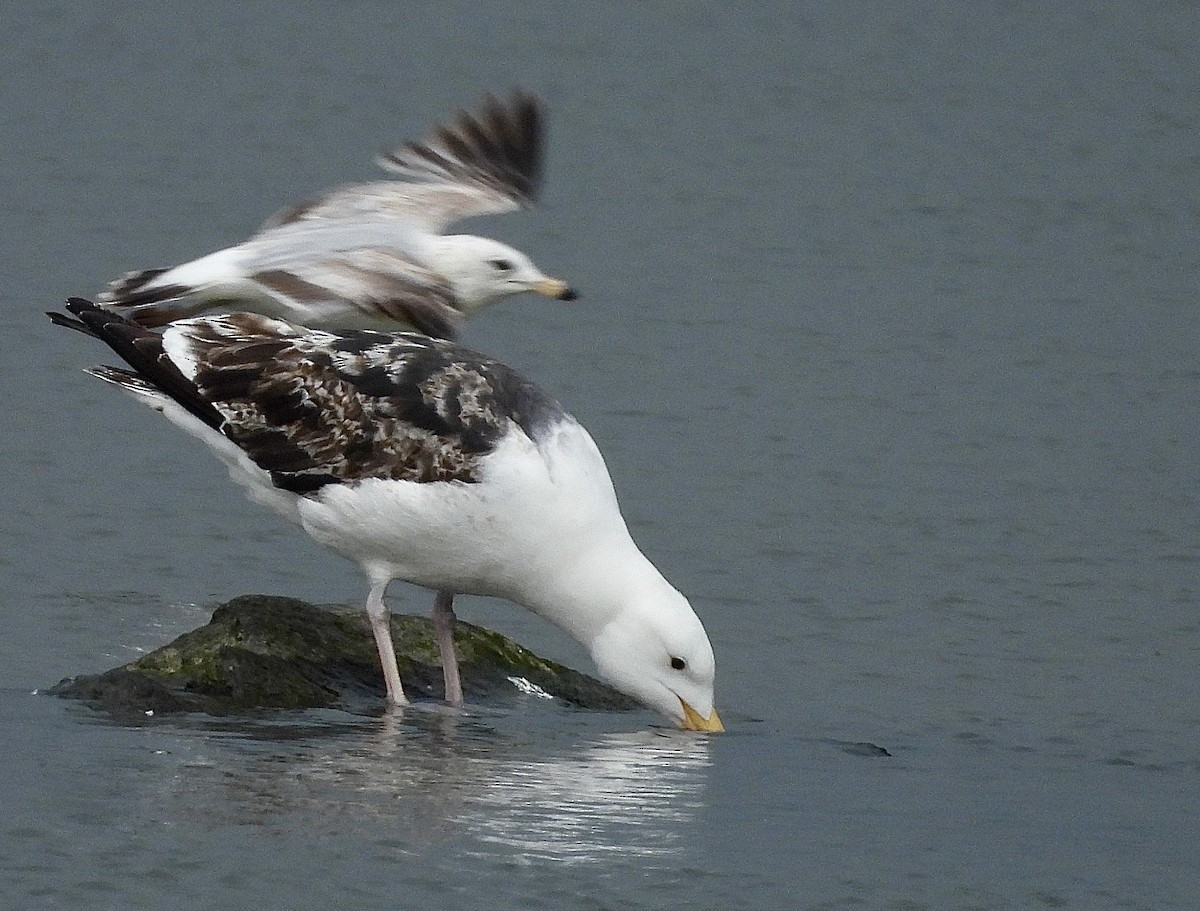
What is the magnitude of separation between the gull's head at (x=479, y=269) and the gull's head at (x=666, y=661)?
196 cm

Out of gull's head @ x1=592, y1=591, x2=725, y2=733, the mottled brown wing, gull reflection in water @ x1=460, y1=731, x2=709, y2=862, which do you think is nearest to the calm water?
gull reflection in water @ x1=460, y1=731, x2=709, y2=862

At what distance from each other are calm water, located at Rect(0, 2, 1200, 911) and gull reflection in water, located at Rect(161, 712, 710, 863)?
24mm

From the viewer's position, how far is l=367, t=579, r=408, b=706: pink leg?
8680 millimetres

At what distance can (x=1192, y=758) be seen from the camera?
8.95 meters

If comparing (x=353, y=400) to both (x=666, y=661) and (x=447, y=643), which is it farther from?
(x=666, y=661)

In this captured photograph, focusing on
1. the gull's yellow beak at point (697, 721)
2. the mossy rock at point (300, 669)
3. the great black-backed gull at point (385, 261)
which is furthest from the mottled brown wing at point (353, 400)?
the gull's yellow beak at point (697, 721)

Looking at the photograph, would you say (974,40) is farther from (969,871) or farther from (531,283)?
(969,871)

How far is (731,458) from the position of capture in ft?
42.3

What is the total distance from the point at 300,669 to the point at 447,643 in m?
0.55

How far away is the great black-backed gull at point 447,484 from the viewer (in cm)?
860

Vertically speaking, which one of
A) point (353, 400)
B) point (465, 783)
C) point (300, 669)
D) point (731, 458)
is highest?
point (731, 458)

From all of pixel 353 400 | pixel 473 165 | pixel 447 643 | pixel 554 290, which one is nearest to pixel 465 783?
pixel 447 643

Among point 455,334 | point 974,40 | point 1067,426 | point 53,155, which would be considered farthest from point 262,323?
point 974,40

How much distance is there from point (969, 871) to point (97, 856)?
2401 mm
